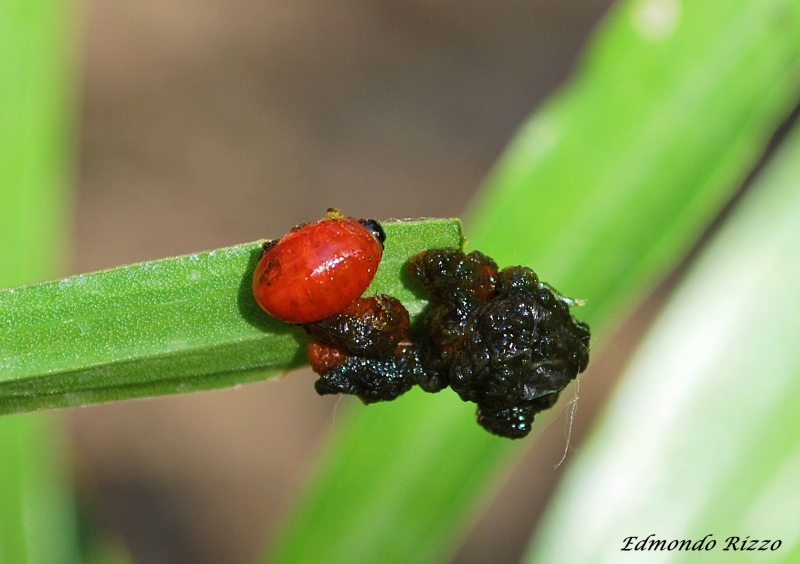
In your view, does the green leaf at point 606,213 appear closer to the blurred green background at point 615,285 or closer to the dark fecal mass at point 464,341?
the blurred green background at point 615,285

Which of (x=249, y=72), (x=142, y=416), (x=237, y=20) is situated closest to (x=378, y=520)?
(x=142, y=416)

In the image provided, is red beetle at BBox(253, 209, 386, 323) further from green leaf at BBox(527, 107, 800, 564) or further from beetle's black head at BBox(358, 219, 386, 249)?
green leaf at BBox(527, 107, 800, 564)

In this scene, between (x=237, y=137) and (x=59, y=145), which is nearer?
(x=59, y=145)

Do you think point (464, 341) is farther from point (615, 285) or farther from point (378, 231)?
point (615, 285)

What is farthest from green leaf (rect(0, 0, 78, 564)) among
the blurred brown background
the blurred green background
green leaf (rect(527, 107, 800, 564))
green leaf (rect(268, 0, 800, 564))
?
the blurred brown background

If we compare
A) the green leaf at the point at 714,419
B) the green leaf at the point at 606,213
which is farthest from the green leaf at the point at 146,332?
the green leaf at the point at 714,419

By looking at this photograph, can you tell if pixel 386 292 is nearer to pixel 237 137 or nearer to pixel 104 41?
pixel 237 137
